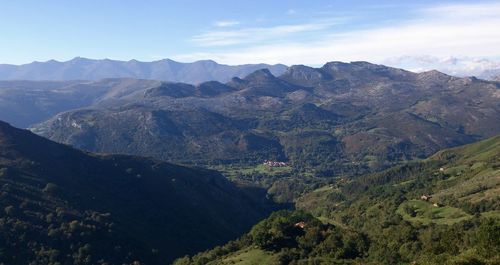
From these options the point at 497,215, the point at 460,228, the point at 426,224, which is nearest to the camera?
the point at 460,228

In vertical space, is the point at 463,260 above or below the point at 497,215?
above

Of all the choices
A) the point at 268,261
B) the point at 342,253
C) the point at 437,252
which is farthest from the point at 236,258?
the point at 437,252

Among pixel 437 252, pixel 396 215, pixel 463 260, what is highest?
pixel 463 260

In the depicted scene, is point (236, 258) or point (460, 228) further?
point (460, 228)

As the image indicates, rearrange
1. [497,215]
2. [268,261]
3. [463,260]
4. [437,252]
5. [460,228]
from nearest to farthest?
[463,260] → [437,252] → [268,261] → [460,228] → [497,215]

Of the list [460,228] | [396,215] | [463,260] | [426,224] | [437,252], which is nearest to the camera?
[463,260]

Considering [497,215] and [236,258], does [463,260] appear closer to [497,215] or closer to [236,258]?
[236,258]

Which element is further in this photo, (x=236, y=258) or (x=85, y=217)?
(x=85, y=217)

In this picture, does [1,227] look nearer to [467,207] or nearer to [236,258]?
[236,258]

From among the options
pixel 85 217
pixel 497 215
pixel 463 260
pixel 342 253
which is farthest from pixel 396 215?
pixel 463 260
